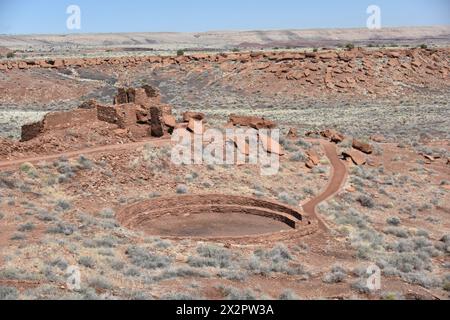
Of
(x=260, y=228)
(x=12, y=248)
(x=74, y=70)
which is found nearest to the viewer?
(x=12, y=248)

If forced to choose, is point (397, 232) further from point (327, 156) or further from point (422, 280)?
point (327, 156)

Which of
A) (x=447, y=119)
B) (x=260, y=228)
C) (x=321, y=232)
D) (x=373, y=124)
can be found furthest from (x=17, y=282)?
(x=447, y=119)

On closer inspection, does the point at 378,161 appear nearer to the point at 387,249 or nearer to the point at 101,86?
the point at 387,249

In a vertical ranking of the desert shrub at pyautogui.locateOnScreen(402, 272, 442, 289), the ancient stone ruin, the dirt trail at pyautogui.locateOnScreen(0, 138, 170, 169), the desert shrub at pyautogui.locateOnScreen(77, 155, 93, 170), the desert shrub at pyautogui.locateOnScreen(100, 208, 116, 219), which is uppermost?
the ancient stone ruin

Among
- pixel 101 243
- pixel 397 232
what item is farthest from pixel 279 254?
pixel 397 232

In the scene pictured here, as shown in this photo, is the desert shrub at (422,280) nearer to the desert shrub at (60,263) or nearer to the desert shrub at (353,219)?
the desert shrub at (353,219)

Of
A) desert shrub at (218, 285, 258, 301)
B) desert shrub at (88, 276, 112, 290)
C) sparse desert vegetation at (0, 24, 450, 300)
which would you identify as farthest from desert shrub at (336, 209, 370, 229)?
desert shrub at (88, 276, 112, 290)

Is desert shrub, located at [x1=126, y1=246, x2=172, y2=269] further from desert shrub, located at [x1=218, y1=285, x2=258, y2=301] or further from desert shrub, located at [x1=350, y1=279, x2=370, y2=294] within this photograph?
desert shrub, located at [x1=350, y1=279, x2=370, y2=294]
